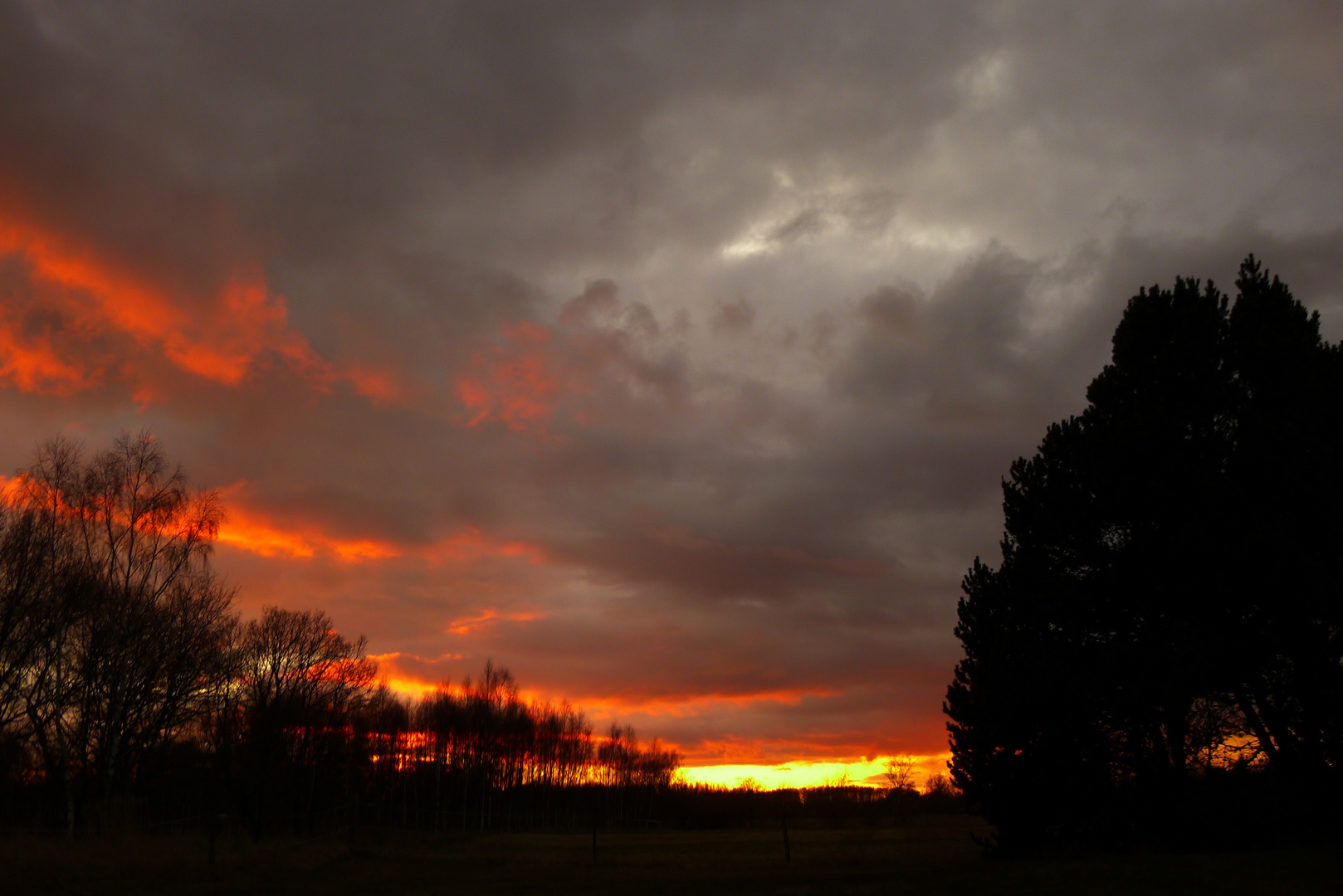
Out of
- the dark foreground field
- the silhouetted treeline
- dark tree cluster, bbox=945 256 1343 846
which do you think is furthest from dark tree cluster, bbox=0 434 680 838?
the silhouetted treeline

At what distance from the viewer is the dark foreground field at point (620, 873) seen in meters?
18.8

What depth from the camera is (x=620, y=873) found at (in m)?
36.8

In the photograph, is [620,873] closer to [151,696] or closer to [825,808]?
[151,696]

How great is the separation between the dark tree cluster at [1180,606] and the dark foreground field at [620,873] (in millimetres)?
2048

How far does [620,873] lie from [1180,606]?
24.8m

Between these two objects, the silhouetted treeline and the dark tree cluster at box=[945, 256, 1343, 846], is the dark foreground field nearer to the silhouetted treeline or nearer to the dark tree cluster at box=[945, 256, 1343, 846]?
the dark tree cluster at box=[945, 256, 1343, 846]

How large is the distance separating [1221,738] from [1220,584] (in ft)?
15.9

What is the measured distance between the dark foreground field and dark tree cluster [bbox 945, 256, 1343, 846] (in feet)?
6.72

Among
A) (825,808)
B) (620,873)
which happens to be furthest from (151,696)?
(825,808)

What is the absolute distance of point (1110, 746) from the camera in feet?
88.1

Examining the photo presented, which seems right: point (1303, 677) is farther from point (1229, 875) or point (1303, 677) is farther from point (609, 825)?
point (609, 825)

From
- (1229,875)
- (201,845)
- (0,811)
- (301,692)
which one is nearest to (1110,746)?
(1229,875)

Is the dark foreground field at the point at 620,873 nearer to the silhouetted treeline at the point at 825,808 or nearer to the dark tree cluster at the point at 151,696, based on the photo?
the dark tree cluster at the point at 151,696

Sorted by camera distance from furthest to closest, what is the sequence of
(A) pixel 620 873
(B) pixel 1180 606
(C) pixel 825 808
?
1. (C) pixel 825 808
2. (A) pixel 620 873
3. (B) pixel 1180 606
